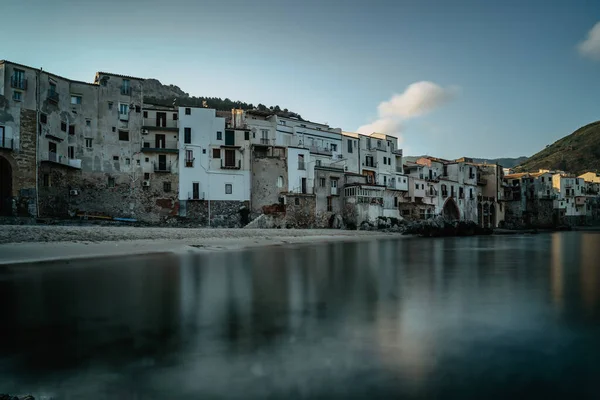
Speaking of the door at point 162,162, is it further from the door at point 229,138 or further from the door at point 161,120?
the door at point 229,138

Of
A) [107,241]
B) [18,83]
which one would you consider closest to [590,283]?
[107,241]

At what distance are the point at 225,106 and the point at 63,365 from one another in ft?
312

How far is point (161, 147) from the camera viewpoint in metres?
43.1

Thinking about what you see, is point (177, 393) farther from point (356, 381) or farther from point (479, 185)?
point (479, 185)

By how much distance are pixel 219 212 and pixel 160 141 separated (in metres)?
10.6

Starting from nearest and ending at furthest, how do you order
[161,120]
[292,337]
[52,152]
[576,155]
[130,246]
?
[292,337]
[130,246]
[52,152]
[161,120]
[576,155]

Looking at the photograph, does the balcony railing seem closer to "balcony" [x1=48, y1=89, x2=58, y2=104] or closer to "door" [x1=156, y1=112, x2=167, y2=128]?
"balcony" [x1=48, y1=89, x2=58, y2=104]

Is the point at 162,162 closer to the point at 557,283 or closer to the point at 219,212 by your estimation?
the point at 219,212

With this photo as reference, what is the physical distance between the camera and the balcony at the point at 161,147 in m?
42.3

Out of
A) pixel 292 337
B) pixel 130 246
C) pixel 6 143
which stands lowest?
pixel 292 337

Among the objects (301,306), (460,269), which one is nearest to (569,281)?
(460,269)

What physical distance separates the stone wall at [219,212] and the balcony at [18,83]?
18.4 metres

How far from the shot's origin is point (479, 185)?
76938mm

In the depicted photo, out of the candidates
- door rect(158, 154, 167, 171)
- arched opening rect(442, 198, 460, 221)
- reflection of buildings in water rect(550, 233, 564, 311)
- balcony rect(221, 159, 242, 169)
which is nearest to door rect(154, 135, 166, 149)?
door rect(158, 154, 167, 171)
